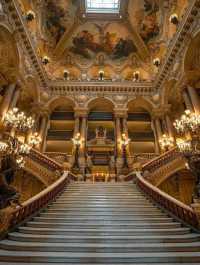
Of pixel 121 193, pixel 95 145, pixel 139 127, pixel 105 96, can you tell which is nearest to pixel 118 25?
pixel 105 96

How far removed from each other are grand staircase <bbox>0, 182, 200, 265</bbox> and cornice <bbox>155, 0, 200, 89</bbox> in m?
11.3

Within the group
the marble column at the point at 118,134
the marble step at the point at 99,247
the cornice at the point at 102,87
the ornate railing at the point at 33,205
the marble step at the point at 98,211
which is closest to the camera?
the marble step at the point at 99,247

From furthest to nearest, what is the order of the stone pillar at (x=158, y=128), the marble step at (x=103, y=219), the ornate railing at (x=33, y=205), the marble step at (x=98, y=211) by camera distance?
the stone pillar at (x=158, y=128)
the marble step at (x=98, y=211)
the marble step at (x=103, y=219)
the ornate railing at (x=33, y=205)

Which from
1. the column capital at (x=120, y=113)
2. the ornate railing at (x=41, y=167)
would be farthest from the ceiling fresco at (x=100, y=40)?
the ornate railing at (x=41, y=167)

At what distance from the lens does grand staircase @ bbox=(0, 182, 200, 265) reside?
3.45 meters

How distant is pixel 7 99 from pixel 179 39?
1194cm

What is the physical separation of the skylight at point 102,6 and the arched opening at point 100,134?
936 centimetres

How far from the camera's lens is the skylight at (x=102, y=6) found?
785 inches

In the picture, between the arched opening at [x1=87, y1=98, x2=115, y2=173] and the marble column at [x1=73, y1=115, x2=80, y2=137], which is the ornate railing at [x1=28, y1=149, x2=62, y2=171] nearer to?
the arched opening at [x1=87, y1=98, x2=115, y2=173]

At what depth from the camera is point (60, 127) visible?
19.9m

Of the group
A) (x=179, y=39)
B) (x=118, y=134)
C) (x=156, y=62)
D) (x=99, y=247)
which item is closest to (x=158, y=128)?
(x=118, y=134)

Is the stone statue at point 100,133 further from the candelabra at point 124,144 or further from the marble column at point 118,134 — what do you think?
the candelabra at point 124,144

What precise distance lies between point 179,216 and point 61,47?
19292 mm

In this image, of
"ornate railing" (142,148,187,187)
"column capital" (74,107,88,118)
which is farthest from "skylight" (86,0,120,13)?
"ornate railing" (142,148,187,187)
